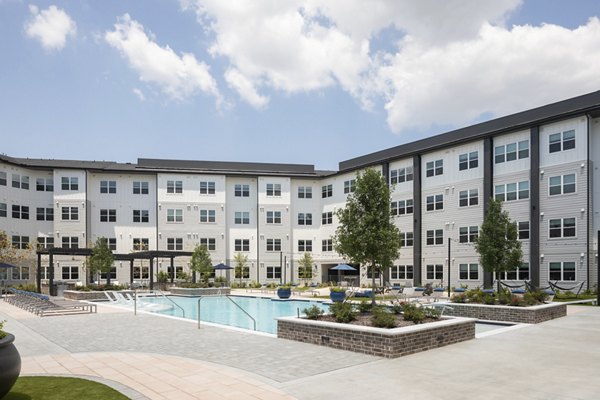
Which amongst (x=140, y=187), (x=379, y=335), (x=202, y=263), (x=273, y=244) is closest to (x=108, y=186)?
(x=140, y=187)

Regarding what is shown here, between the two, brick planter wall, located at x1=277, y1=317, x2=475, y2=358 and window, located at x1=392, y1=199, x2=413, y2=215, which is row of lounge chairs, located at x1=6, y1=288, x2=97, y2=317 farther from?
window, located at x1=392, y1=199, x2=413, y2=215

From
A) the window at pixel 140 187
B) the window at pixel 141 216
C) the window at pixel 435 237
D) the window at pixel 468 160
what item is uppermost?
the window at pixel 468 160

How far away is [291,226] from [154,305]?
25882mm

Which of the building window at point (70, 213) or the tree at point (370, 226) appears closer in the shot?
the tree at point (370, 226)

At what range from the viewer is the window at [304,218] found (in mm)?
53341

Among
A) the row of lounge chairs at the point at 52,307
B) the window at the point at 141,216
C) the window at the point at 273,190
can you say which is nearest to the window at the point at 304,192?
the window at the point at 273,190

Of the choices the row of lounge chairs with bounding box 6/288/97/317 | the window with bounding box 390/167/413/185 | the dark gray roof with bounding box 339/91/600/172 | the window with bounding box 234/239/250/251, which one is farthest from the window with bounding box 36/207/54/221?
the window with bounding box 390/167/413/185

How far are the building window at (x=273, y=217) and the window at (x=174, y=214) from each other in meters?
9.46

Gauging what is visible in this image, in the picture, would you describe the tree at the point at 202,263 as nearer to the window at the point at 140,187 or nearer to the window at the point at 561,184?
the window at the point at 140,187

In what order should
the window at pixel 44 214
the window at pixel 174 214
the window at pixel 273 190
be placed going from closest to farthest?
the window at pixel 44 214 → the window at pixel 174 214 → the window at pixel 273 190

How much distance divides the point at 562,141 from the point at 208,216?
34.0 metres

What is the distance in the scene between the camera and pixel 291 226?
52.9 meters

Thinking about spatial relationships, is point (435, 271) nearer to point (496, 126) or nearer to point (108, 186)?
point (496, 126)

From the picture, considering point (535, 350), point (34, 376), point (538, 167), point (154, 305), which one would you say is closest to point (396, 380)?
point (535, 350)
